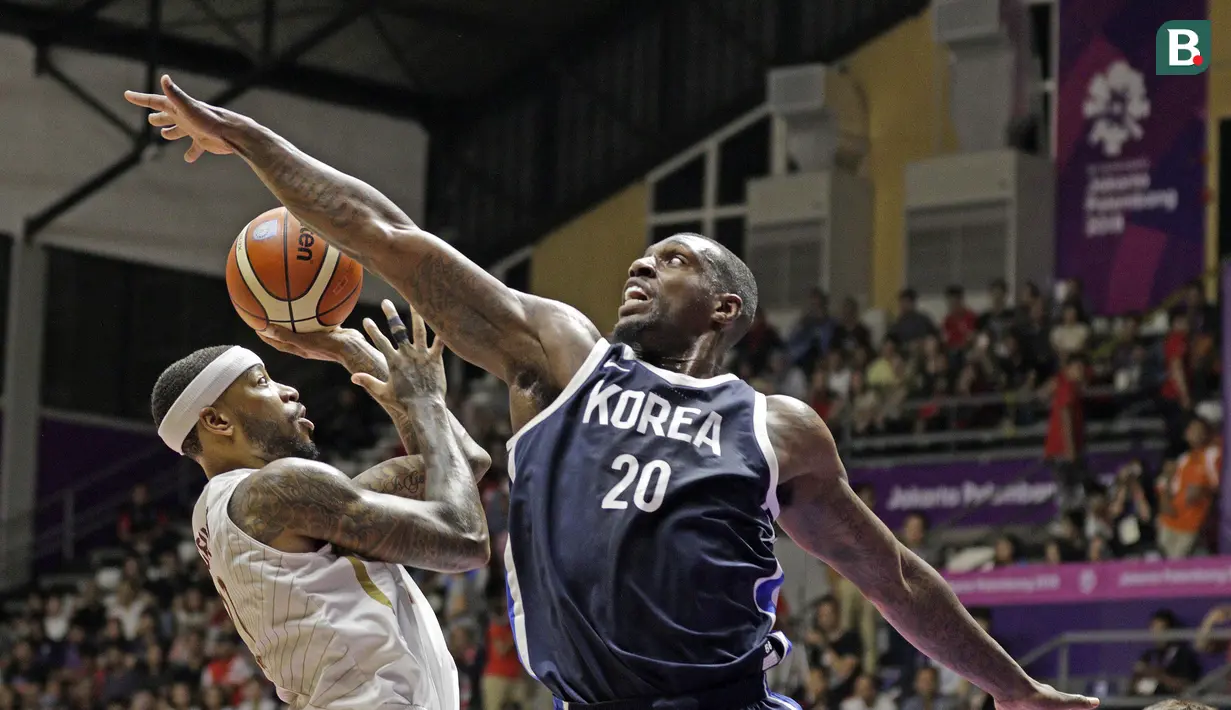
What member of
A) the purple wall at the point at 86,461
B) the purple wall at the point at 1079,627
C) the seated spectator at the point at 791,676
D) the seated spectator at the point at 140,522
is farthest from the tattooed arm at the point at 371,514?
the purple wall at the point at 86,461

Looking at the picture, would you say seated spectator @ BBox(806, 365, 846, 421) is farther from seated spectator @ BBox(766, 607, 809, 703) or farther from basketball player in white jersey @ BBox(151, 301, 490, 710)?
basketball player in white jersey @ BBox(151, 301, 490, 710)

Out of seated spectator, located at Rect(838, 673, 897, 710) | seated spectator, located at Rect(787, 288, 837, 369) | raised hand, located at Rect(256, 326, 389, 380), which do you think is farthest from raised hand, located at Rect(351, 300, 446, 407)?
seated spectator, located at Rect(787, 288, 837, 369)

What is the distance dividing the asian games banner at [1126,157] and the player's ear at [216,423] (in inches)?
549

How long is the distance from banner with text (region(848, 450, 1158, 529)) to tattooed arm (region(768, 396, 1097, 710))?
31.2 ft

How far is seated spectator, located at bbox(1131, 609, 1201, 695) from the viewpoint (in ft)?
33.9

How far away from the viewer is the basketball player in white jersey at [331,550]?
13.9 feet

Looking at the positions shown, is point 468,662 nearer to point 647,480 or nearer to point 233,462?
point 233,462

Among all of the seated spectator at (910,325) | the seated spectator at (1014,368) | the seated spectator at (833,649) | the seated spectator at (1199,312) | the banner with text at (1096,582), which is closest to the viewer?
the banner with text at (1096,582)

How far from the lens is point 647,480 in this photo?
140 inches

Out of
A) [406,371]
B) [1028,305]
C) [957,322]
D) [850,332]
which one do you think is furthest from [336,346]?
[850,332]

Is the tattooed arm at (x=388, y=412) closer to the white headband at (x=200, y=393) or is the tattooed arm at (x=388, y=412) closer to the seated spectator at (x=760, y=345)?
the white headband at (x=200, y=393)

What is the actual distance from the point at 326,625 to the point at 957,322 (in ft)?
41.5

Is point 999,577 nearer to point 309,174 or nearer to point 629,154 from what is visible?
point 309,174

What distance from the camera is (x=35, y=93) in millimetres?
19094
